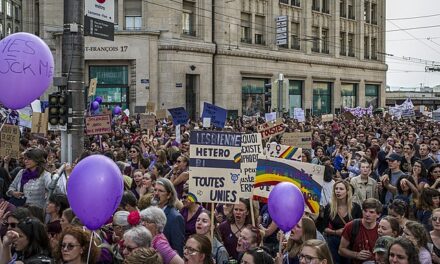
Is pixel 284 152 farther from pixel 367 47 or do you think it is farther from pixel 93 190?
pixel 367 47

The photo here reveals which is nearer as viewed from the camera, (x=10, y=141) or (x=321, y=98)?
(x=10, y=141)

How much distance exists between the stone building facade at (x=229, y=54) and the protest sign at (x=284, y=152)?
53.3ft

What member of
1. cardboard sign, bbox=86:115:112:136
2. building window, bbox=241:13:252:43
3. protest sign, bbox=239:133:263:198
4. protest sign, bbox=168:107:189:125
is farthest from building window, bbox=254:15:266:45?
protest sign, bbox=239:133:263:198

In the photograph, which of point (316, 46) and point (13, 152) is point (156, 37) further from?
point (13, 152)

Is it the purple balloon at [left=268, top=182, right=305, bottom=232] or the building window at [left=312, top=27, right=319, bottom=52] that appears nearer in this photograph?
the purple balloon at [left=268, top=182, right=305, bottom=232]

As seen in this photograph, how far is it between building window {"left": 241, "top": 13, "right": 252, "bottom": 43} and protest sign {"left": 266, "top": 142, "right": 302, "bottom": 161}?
32091 millimetres

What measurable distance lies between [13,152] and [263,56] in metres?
33.3

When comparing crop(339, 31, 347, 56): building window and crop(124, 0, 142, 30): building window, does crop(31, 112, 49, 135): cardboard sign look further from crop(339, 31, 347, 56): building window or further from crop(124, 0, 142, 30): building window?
crop(339, 31, 347, 56): building window

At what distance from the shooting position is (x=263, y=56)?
43281 mm

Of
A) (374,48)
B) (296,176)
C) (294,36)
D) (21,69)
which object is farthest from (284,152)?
(374,48)

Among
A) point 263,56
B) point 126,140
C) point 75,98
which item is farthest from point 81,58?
point 263,56

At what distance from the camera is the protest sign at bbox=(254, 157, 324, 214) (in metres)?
8.06

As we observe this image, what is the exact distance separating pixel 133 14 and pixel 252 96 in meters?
10.7

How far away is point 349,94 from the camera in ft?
→ 177
